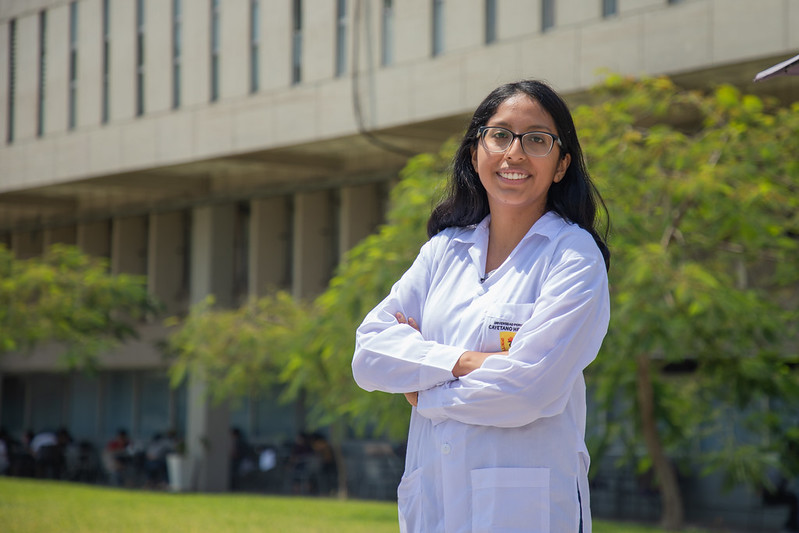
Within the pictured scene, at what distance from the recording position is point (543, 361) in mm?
2812

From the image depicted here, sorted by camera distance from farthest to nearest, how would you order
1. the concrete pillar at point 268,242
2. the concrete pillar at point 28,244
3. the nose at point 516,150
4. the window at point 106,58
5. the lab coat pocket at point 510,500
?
the concrete pillar at point 28,244, the concrete pillar at point 268,242, the window at point 106,58, the nose at point 516,150, the lab coat pocket at point 510,500

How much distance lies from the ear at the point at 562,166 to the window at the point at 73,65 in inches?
1065

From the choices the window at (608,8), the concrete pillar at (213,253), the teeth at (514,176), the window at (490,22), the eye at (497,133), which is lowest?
the teeth at (514,176)

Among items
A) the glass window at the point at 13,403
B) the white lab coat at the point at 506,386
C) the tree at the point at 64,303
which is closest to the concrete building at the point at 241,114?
the glass window at the point at 13,403

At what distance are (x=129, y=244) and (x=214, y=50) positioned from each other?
28.4 ft

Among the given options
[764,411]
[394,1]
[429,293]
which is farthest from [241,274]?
[429,293]

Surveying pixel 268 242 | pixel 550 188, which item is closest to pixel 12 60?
pixel 268 242

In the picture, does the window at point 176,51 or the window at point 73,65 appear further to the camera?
the window at point 73,65

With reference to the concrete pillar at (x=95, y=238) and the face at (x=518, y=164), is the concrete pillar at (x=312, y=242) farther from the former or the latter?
the face at (x=518, y=164)

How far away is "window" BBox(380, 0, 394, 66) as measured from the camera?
72.3 ft

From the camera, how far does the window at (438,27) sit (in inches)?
839

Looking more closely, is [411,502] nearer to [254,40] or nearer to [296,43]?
[296,43]

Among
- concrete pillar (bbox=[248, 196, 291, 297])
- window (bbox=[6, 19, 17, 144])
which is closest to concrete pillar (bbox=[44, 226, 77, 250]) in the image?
window (bbox=[6, 19, 17, 144])

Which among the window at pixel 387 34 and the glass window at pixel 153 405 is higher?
the window at pixel 387 34
